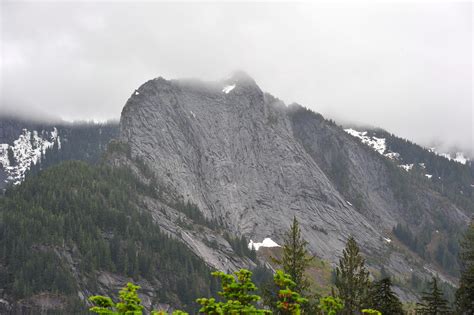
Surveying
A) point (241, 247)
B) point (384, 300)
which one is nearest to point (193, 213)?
point (241, 247)

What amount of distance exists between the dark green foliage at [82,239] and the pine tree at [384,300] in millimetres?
106013

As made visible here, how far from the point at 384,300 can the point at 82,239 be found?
12373 cm

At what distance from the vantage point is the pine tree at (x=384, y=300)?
37188 millimetres

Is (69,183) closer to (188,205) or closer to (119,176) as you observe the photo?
(119,176)

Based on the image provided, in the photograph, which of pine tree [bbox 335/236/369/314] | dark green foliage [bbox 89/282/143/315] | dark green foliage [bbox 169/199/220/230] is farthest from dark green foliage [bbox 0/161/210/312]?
dark green foliage [bbox 89/282/143/315]

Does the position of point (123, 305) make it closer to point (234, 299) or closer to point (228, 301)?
point (228, 301)

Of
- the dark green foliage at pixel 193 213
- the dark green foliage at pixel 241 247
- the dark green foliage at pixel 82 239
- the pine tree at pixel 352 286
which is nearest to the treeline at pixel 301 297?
the pine tree at pixel 352 286

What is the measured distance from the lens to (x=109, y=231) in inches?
6412

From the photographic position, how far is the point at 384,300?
124ft

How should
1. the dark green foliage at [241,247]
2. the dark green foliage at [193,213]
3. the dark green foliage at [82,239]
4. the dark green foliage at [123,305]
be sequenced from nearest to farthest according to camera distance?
the dark green foliage at [123,305] < the dark green foliage at [82,239] < the dark green foliage at [241,247] < the dark green foliage at [193,213]

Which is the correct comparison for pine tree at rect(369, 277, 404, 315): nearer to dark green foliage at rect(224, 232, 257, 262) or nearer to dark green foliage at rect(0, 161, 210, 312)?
dark green foliage at rect(0, 161, 210, 312)

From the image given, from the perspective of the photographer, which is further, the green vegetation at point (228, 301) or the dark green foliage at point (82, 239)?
the dark green foliage at point (82, 239)

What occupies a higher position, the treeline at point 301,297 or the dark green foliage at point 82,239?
the dark green foliage at point 82,239

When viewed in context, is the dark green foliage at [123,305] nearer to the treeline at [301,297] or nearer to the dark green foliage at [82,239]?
Answer: the treeline at [301,297]
